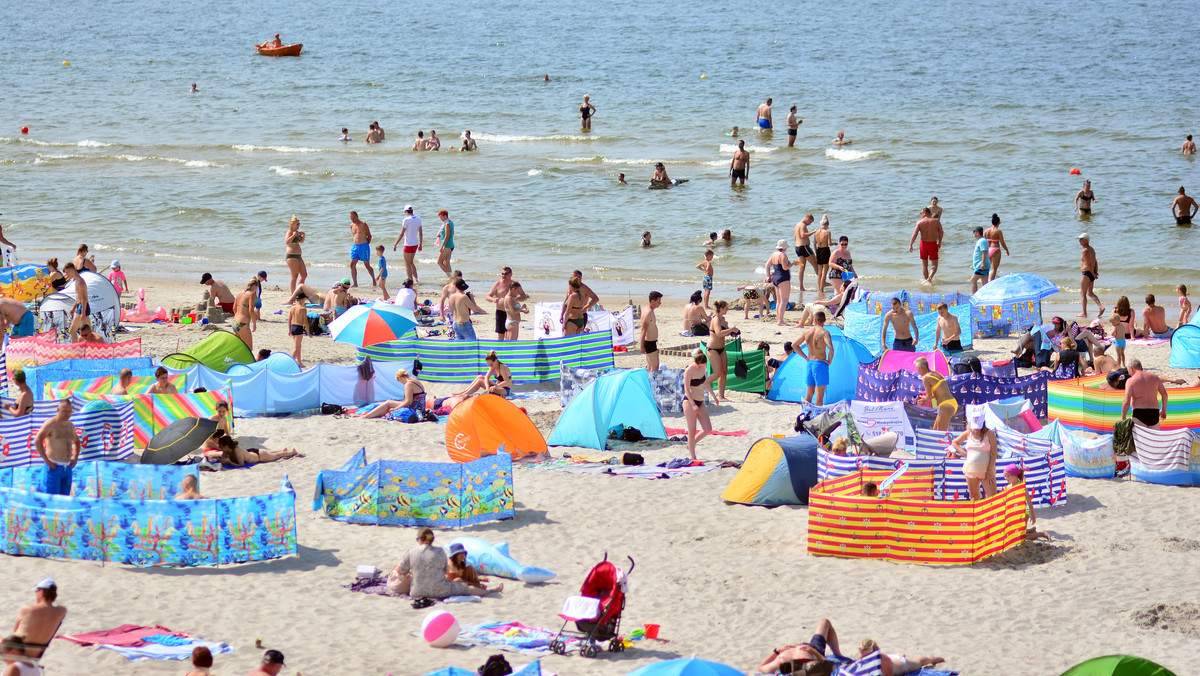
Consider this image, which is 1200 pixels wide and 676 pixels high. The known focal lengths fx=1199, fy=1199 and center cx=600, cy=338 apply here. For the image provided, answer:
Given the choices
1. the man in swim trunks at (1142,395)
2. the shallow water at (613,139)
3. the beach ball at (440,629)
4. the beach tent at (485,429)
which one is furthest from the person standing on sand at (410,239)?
the beach ball at (440,629)

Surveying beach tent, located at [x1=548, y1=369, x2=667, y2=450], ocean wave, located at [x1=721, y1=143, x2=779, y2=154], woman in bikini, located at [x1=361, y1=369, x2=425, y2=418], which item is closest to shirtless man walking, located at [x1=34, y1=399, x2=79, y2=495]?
woman in bikini, located at [x1=361, y1=369, x2=425, y2=418]

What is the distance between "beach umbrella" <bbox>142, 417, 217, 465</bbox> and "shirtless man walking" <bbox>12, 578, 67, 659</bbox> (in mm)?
4460

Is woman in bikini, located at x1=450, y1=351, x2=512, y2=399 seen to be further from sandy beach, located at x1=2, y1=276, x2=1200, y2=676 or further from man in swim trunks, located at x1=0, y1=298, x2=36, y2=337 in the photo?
man in swim trunks, located at x1=0, y1=298, x2=36, y2=337

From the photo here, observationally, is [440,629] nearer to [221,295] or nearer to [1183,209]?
[221,295]

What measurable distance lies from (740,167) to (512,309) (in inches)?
585

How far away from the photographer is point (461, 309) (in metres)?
14.8

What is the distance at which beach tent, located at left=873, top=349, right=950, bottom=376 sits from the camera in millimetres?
12992

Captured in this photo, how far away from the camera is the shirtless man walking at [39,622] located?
6.44 metres

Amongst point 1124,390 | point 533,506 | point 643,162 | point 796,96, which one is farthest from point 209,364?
point 796,96

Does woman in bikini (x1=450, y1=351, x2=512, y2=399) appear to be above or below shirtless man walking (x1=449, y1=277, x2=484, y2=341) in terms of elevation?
below

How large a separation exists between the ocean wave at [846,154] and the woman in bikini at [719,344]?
19.6m

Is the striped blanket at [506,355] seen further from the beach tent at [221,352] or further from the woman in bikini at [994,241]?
the woman in bikini at [994,241]

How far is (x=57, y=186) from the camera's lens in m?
32.1

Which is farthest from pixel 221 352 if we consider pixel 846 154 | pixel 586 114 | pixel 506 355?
pixel 586 114
